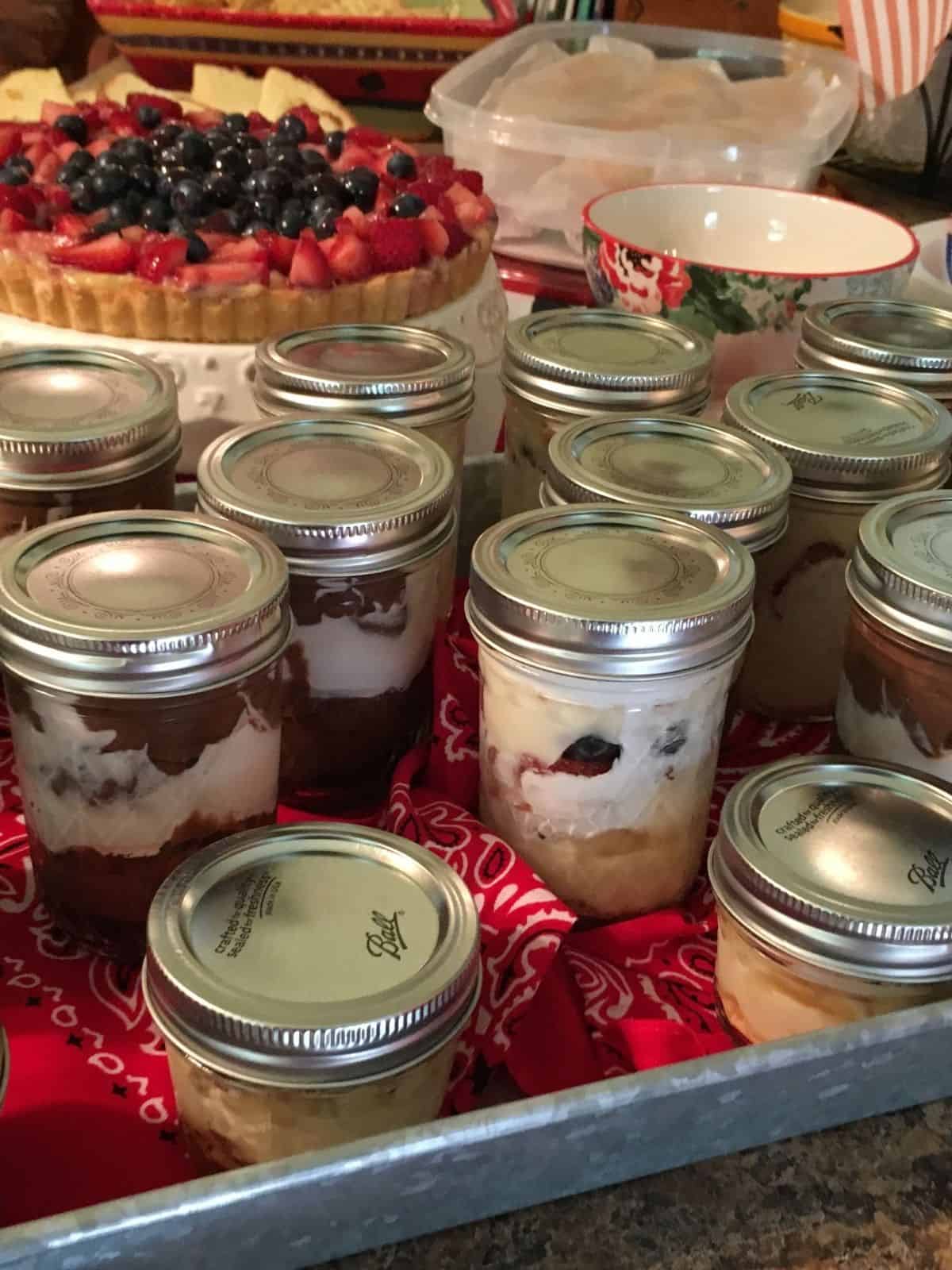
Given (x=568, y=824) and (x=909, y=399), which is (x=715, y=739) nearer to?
(x=568, y=824)

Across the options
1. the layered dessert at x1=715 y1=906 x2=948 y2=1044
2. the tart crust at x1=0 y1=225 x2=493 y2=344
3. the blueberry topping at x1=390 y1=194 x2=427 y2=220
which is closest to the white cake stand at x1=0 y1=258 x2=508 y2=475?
the tart crust at x1=0 y1=225 x2=493 y2=344

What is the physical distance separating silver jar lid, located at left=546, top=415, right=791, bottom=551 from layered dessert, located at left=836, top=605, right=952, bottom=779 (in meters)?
0.09

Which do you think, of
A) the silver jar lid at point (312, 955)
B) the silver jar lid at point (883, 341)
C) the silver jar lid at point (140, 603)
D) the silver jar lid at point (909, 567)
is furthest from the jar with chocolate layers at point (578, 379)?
the silver jar lid at point (312, 955)

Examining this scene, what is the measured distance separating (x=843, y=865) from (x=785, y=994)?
7cm

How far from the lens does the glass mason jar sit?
0.51 m

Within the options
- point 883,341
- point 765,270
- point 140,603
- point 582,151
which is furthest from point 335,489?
point 582,151

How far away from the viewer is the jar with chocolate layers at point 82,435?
770 mm

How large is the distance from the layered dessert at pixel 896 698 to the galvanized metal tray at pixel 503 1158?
7.8 inches

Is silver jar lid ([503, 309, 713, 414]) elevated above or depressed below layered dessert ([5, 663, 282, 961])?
above

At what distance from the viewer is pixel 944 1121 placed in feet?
1.92

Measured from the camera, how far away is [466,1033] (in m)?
0.63

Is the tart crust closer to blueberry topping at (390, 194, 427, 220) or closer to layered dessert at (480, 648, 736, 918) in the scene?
blueberry topping at (390, 194, 427, 220)

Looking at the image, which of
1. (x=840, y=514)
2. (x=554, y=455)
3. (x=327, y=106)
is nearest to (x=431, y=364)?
(x=554, y=455)

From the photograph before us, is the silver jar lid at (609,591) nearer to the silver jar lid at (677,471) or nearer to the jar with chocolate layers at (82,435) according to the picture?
the silver jar lid at (677,471)
